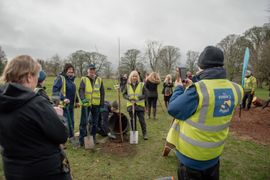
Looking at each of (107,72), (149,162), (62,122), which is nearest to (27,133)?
(62,122)

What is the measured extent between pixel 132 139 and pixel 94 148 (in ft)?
3.38

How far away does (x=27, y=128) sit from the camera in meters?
1.47

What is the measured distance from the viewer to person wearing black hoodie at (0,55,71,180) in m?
1.45

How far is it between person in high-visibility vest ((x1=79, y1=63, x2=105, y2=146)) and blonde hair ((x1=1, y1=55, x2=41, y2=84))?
331 centimetres

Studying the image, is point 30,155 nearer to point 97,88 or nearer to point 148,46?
point 97,88

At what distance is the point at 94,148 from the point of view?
5.04m

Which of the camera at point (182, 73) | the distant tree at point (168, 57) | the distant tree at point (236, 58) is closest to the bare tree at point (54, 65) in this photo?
the distant tree at point (168, 57)

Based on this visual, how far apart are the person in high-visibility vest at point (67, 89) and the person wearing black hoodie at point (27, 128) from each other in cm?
337

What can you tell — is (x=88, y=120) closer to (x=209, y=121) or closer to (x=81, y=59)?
(x=209, y=121)

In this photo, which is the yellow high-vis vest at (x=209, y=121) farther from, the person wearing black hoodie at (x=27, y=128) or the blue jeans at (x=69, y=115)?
the blue jeans at (x=69, y=115)

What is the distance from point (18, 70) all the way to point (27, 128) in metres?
0.47

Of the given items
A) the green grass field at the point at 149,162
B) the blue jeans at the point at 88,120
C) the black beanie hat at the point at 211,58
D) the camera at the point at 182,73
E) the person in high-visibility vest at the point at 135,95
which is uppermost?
the black beanie hat at the point at 211,58

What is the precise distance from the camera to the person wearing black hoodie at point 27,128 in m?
1.45

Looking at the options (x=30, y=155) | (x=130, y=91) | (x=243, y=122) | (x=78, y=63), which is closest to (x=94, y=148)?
(x=130, y=91)
